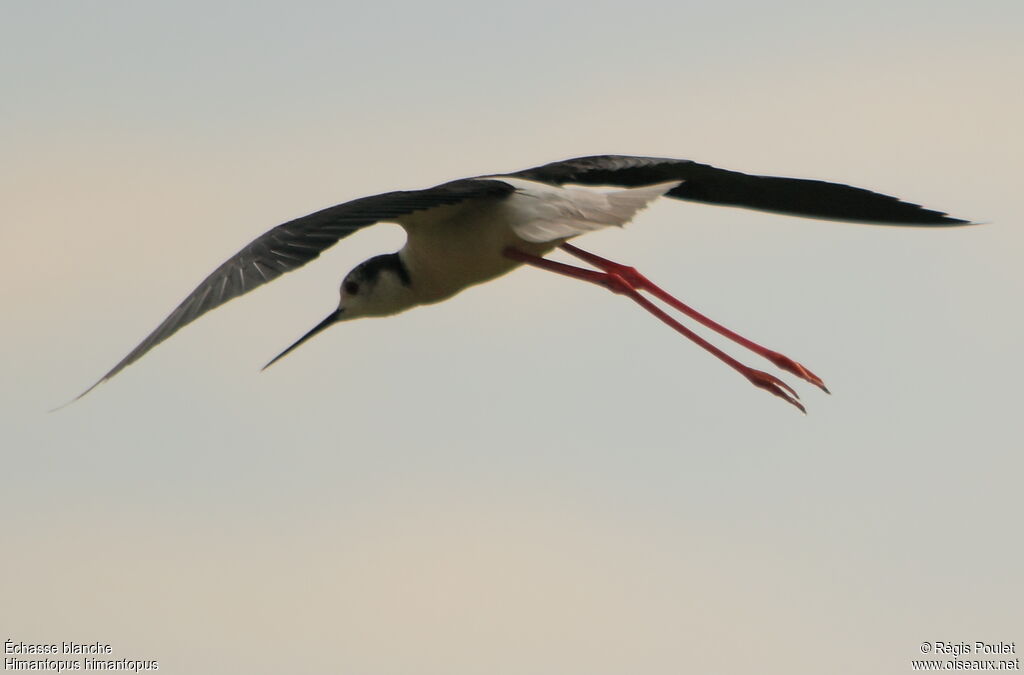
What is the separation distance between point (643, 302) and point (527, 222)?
1.35 m

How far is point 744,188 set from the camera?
8.88m

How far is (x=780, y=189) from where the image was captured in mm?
8805

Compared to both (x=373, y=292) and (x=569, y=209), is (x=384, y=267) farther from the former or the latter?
(x=569, y=209)

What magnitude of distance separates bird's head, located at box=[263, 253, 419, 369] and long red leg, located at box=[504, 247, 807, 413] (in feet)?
2.09

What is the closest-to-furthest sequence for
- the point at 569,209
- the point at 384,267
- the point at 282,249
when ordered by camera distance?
1. the point at 282,249
2. the point at 569,209
3. the point at 384,267

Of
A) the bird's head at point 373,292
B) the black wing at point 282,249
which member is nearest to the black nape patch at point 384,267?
the bird's head at point 373,292

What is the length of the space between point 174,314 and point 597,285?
2807mm

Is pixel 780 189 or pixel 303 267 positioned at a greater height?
pixel 780 189

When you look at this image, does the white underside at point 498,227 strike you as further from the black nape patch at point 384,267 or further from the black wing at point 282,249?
the black wing at point 282,249

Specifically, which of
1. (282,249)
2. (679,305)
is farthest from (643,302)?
(282,249)

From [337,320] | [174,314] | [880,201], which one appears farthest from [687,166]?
[174,314]

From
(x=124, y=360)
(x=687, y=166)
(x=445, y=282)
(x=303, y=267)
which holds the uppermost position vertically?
(x=687, y=166)

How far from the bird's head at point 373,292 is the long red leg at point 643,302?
0.64 m

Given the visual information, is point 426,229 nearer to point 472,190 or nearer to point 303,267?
point 472,190
